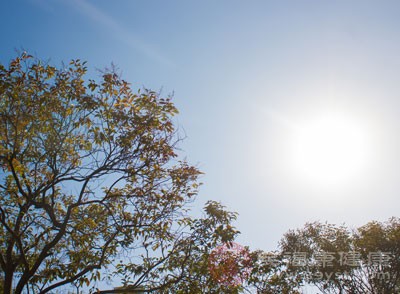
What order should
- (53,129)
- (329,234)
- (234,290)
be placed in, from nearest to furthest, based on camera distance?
(234,290) < (53,129) < (329,234)

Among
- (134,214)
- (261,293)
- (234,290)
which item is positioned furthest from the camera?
(261,293)

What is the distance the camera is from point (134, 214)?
875 centimetres

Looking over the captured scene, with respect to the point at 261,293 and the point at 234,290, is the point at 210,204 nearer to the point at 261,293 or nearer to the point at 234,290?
the point at 234,290

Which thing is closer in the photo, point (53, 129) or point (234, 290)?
point (234, 290)

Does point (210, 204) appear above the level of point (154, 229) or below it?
above

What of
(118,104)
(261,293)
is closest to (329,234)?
(261,293)

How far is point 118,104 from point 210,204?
371 cm

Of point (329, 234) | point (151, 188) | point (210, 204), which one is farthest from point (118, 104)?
point (329, 234)

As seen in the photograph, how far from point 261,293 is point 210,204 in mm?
6400

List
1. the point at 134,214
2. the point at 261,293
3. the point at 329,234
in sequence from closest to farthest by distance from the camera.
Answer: the point at 134,214
the point at 261,293
the point at 329,234

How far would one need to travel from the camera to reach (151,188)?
8.77 m

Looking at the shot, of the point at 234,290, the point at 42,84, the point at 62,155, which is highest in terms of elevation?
the point at 42,84

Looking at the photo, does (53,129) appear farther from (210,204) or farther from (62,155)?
(210,204)

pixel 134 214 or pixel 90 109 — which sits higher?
pixel 90 109
